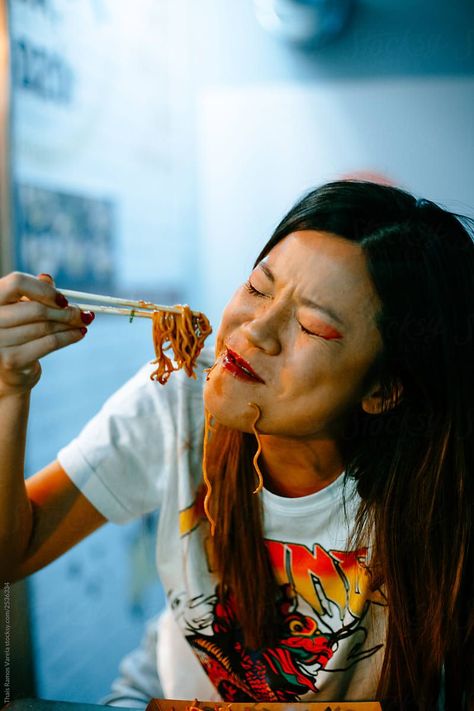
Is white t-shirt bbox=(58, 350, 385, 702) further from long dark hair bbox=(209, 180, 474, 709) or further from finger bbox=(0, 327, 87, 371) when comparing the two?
finger bbox=(0, 327, 87, 371)

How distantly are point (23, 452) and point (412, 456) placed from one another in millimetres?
640

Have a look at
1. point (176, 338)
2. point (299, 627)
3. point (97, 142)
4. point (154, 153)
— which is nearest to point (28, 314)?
point (176, 338)

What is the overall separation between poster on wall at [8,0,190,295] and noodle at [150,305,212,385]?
2.08ft

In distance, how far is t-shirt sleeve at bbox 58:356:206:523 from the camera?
3.83ft

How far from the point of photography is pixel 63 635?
1.74m

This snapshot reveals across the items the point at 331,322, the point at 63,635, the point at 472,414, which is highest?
the point at 331,322

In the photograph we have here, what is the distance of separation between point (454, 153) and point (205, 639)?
3.30 feet

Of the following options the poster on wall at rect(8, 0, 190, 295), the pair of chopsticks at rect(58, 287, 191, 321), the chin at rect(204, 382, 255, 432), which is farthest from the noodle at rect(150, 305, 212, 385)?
the poster on wall at rect(8, 0, 190, 295)

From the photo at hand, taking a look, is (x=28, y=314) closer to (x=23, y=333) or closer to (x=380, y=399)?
(x=23, y=333)

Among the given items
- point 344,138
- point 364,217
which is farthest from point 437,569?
point 344,138

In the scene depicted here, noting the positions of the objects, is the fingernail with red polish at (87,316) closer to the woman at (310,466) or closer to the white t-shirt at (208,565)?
the woman at (310,466)

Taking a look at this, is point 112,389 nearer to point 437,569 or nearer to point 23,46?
point 23,46

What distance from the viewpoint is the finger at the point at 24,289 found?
848mm

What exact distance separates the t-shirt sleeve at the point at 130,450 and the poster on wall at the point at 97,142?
0.53 metres
